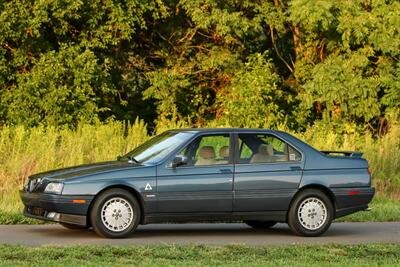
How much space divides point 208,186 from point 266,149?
1137 mm

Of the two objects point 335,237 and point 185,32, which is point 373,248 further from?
point 185,32

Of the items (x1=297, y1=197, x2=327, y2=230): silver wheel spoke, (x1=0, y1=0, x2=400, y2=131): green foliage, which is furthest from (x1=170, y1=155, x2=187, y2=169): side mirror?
(x1=0, y1=0, x2=400, y2=131): green foliage

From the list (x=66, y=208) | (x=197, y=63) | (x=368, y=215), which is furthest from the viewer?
(x=197, y=63)

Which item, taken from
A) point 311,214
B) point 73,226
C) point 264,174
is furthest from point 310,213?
point 73,226

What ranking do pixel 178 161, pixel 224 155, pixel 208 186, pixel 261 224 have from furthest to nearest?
1. pixel 261 224
2. pixel 224 155
3. pixel 208 186
4. pixel 178 161

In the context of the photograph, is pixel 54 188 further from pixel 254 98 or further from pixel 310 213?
pixel 254 98

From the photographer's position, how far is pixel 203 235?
15.0 m

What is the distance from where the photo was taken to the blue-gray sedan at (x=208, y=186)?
46.0 feet

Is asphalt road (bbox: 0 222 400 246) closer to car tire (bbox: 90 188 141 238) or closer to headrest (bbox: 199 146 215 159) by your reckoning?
car tire (bbox: 90 188 141 238)

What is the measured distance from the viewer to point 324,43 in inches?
1261

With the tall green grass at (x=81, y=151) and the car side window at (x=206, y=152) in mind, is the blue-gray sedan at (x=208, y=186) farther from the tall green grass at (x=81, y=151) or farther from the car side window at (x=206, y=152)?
the tall green grass at (x=81, y=151)

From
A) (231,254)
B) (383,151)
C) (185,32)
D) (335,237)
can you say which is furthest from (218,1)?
(231,254)

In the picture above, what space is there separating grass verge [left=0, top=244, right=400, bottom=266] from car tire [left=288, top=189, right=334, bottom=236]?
1.65 m

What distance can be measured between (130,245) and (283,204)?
8.41 feet
